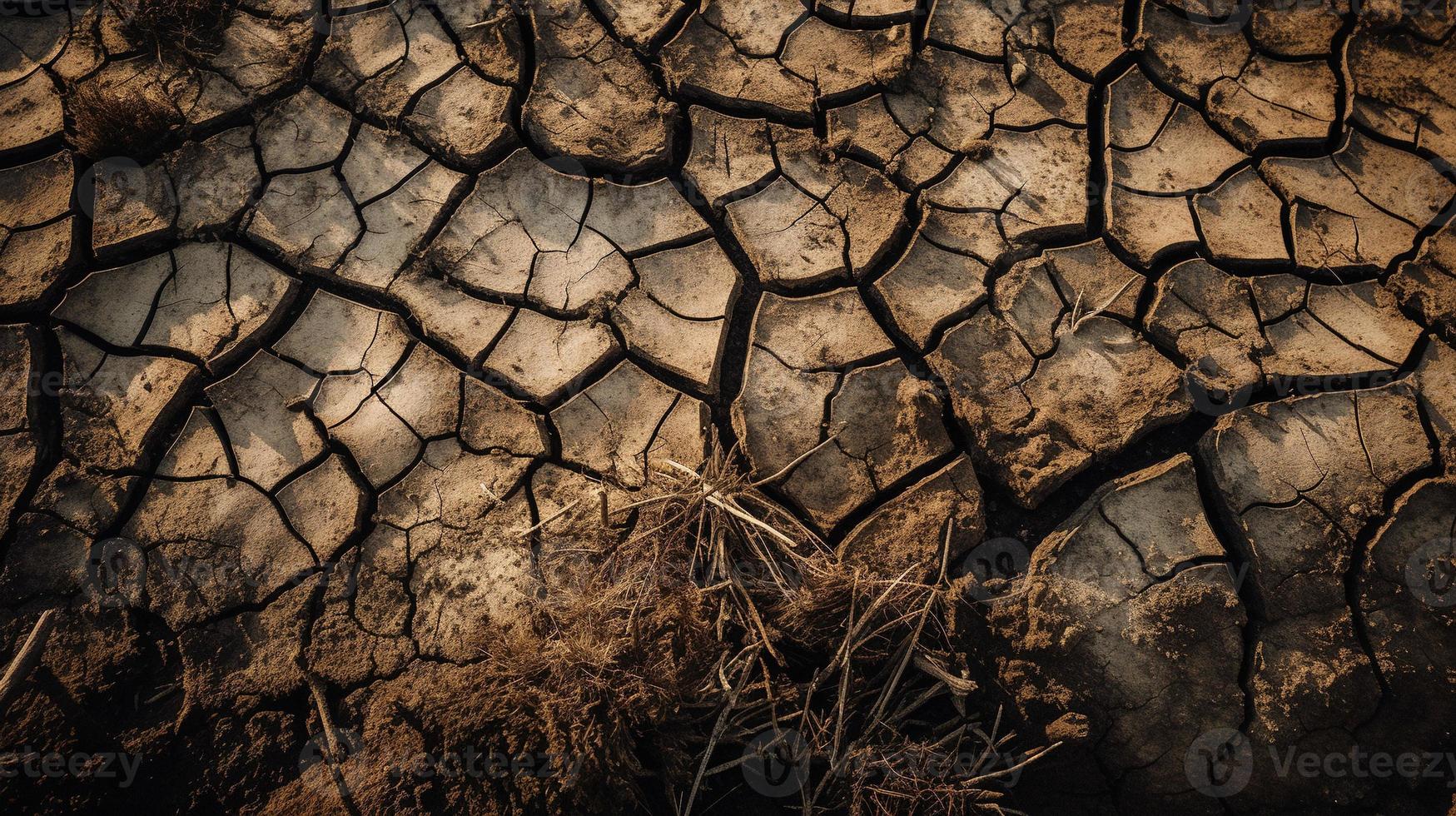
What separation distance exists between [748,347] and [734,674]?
1.03 m

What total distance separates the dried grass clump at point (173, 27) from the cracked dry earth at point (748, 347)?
0.07 meters

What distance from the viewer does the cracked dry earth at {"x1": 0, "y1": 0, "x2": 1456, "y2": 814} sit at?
2129 mm

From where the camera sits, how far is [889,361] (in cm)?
244

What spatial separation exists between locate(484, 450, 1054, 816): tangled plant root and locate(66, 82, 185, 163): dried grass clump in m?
2.09

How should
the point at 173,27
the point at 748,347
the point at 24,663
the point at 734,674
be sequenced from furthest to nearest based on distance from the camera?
1. the point at 173,27
2. the point at 748,347
3. the point at 734,674
4. the point at 24,663

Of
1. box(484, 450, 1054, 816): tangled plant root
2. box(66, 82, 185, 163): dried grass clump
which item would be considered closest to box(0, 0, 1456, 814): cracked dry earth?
box(66, 82, 185, 163): dried grass clump

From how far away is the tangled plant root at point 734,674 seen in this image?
1938 mm

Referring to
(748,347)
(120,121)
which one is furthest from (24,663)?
(748,347)

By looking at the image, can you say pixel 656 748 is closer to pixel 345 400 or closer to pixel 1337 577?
pixel 345 400

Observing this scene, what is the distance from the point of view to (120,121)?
2537 millimetres

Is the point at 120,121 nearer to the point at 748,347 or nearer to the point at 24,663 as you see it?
the point at 24,663

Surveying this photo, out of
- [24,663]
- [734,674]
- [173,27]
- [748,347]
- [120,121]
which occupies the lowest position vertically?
[734,674]

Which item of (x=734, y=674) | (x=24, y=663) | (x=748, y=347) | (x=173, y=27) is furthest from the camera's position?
(x=173, y=27)

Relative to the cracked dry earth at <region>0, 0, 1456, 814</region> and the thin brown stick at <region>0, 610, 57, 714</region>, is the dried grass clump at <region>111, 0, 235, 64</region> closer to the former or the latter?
the cracked dry earth at <region>0, 0, 1456, 814</region>
